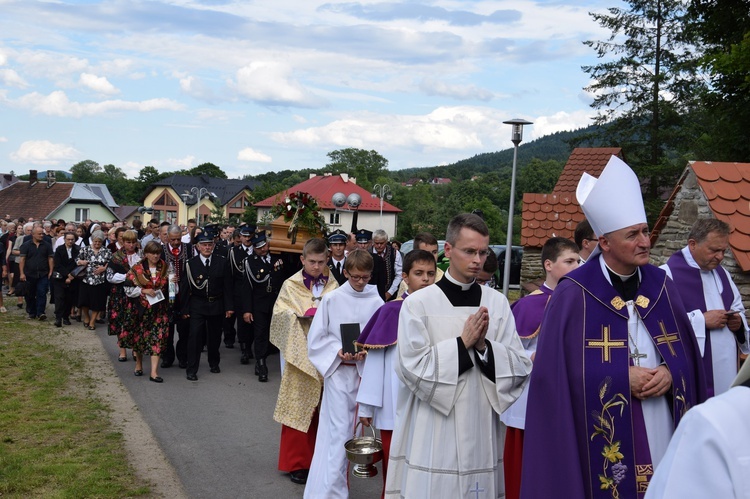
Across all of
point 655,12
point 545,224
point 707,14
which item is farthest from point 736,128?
point 655,12

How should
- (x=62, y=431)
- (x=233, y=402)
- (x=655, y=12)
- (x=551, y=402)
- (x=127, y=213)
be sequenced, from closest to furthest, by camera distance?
(x=551, y=402) < (x=62, y=431) < (x=233, y=402) < (x=655, y=12) < (x=127, y=213)

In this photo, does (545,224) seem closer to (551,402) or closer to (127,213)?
(551,402)

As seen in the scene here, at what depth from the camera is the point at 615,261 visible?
13.8 feet

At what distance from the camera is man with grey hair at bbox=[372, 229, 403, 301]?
1397 centimetres

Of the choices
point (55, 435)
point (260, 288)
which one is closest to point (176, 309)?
point (260, 288)

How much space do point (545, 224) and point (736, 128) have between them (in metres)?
4.85

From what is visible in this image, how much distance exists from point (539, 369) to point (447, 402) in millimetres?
578

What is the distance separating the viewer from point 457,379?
4430mm

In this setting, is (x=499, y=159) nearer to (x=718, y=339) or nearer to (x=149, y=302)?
(x=149, y=302)

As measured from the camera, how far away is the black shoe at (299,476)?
7480 mm

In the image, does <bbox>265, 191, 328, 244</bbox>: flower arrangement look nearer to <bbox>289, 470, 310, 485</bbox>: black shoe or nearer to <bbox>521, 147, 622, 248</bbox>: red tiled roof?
<bbox>289, 470, 310, 485</bbox>: black shoe

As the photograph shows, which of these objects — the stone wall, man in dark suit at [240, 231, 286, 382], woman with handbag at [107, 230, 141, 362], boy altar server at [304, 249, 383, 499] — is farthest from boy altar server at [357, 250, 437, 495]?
woman with handbag at [107, 230, 141, 362]

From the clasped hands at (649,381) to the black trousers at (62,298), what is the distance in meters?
14.7

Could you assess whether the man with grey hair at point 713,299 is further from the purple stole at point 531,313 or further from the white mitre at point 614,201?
the white mitre at point 614,201
